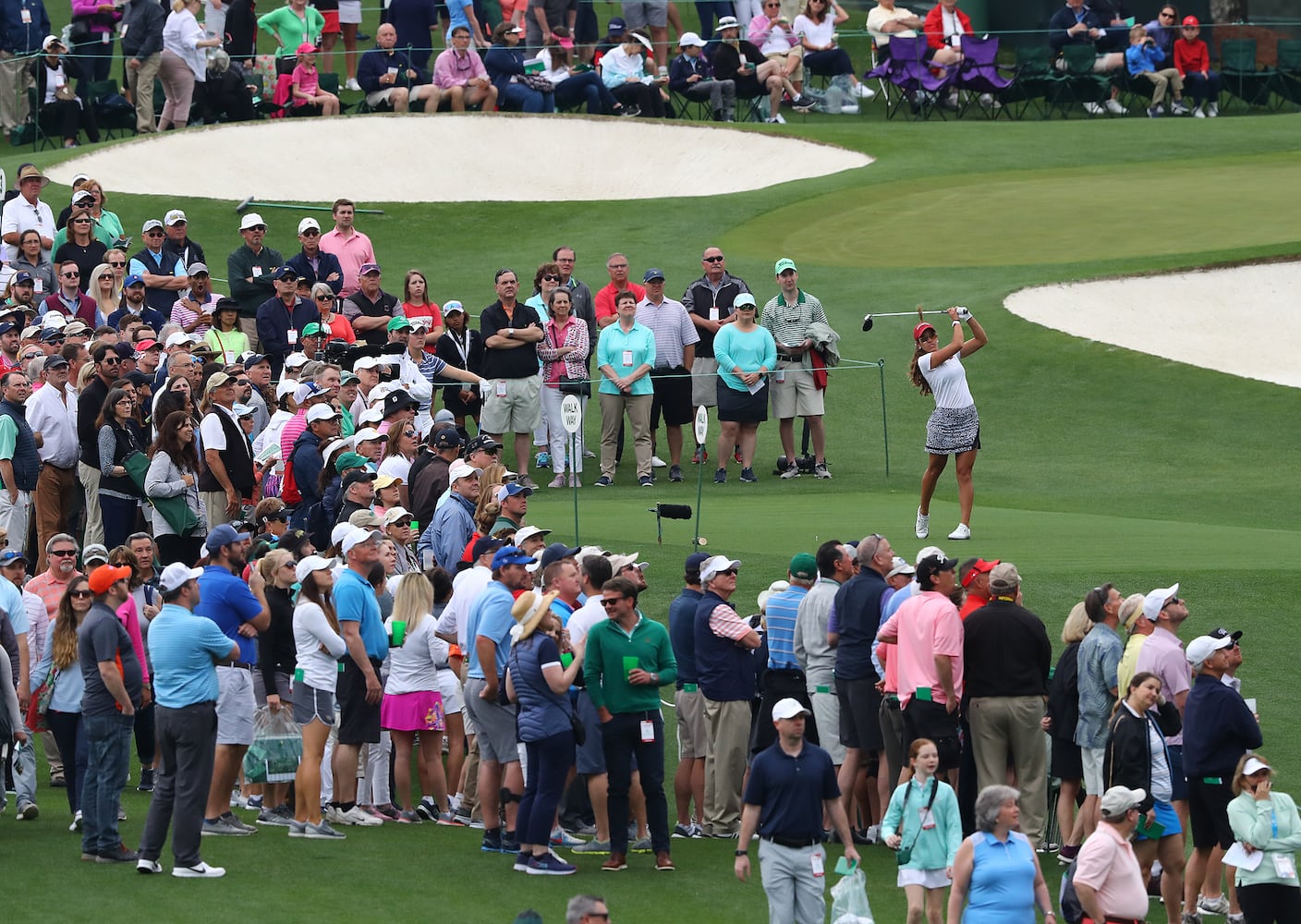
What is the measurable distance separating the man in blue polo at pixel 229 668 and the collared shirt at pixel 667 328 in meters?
9.80

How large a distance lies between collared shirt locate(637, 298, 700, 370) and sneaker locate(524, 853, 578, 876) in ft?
34.7

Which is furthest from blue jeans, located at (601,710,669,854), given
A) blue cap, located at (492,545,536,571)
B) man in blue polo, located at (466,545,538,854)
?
blue cap, located at (492,545,536,571)

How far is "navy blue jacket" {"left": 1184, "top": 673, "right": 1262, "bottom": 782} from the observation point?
11.2 m

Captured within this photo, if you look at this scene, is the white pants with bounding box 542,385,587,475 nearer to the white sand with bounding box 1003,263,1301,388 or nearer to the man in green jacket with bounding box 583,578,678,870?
the white sand with bounding box 1003,263,1301,388

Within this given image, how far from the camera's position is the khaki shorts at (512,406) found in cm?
2056

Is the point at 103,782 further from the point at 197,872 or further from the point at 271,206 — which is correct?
the point at 271,206

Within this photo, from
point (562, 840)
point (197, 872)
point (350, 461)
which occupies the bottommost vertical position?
point (562, 840)

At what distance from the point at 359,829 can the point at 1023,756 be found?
165 inches

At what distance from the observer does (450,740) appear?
13.0 metres

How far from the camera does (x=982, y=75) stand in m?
37.3

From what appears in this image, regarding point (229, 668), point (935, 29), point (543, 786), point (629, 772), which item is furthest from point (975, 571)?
point (935, 29)

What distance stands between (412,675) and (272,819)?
128cm

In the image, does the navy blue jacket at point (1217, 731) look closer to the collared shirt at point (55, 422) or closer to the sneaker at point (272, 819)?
the sneaker at point (272, 819)

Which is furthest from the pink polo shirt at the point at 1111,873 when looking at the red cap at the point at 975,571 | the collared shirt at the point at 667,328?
the collared shirt at the point at 667,328
